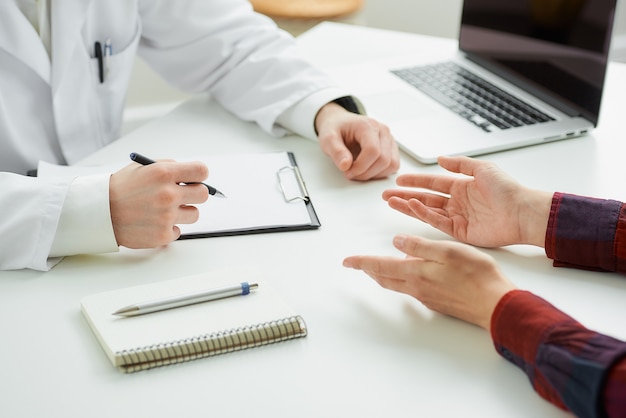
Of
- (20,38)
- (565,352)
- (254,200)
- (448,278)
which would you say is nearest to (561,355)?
(565,352)

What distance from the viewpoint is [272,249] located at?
933 mm

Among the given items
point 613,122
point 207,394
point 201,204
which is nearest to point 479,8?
point 613,122

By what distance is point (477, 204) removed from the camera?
97cm

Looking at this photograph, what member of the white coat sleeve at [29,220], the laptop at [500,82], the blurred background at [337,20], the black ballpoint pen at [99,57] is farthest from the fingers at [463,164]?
the blurred background at [337,20]

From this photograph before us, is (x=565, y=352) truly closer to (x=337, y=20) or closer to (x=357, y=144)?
(x=357, y=144)

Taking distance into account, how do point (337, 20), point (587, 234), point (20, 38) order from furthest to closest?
point (337, 20) < point (20, 38) < point (587, 234)

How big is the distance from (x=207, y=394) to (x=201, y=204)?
0.38m

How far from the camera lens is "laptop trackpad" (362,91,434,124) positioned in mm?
1303

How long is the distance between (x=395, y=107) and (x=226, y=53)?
32cm

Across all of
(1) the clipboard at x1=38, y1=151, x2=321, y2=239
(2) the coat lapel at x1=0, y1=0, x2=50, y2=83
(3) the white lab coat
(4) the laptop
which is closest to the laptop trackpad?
(4) the laptop

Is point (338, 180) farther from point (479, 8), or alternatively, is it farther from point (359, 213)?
point (479, 8)

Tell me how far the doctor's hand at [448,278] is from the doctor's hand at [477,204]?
0.14 metres

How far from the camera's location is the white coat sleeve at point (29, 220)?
89cm

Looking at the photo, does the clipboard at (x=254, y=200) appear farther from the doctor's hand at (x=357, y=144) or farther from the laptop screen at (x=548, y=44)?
the laptop screen at (x=548, y=44)
